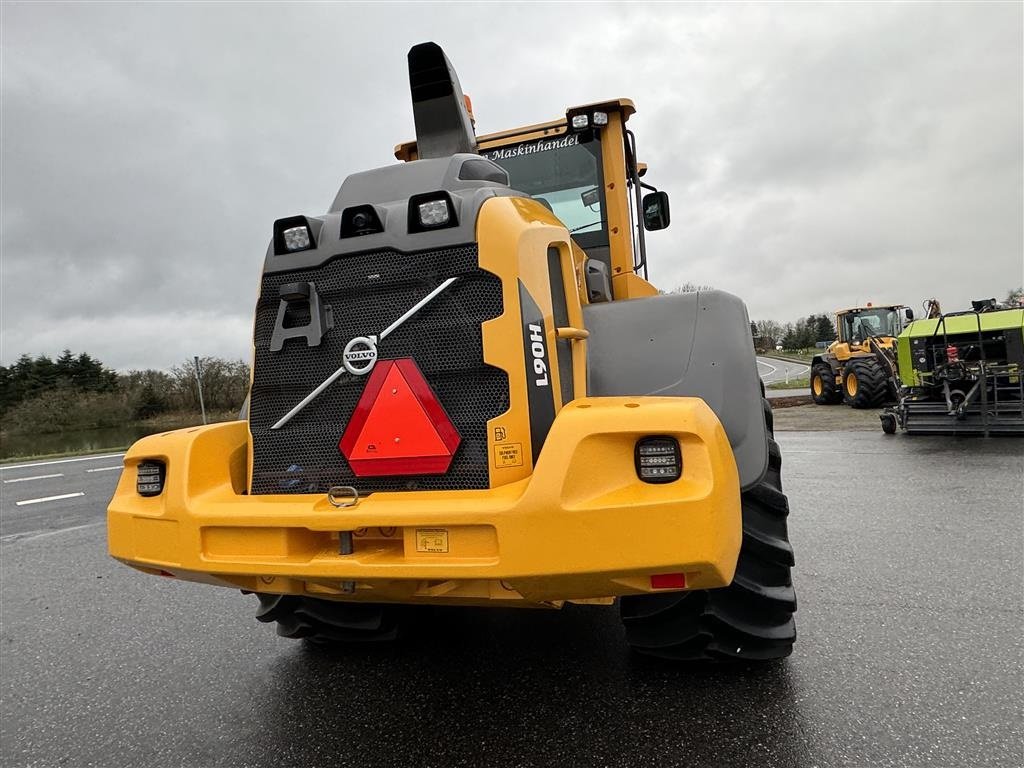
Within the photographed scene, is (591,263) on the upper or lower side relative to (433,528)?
upper

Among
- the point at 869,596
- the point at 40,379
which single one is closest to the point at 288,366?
the point at 869,596

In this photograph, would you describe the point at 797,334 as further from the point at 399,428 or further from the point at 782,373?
the point at 399,428

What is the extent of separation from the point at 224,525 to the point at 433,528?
74cm

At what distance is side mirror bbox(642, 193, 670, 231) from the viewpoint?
4.36 meters

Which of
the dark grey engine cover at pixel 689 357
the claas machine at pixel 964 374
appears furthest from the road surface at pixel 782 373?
the dark grey engine cover at pixel 689 357

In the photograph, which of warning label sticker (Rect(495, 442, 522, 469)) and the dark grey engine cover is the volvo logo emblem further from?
the dark grey engine cover

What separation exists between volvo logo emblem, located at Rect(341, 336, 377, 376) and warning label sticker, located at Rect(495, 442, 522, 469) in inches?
21.8

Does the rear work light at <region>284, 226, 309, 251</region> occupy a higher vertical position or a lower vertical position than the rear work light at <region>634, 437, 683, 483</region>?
higher

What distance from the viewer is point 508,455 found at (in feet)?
6.91

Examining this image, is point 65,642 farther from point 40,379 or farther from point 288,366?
point 40,379

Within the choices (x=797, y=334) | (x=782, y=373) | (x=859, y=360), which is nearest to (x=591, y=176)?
(x=859, y=360)

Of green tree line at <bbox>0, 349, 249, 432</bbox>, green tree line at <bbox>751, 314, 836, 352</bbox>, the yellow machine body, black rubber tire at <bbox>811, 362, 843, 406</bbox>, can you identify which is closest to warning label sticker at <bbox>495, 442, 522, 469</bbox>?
the yellow machine body

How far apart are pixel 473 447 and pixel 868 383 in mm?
13647

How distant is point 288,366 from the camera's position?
94.7 inches
